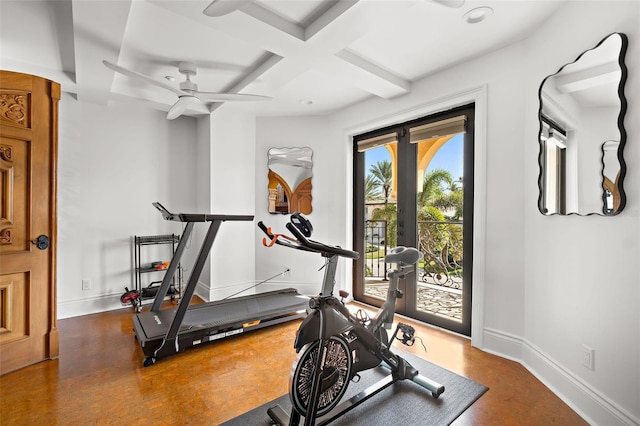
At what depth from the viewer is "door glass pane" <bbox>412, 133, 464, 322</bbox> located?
3.05 metres

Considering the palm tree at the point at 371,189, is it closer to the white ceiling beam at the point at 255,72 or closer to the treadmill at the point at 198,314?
the treadmill at the point at 198,314

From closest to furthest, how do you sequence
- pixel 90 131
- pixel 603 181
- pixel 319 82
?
pixel 603 181 < pixel 319 82 < pixel 90 131

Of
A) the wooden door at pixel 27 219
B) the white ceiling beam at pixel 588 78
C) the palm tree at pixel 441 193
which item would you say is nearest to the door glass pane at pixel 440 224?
the palm tree at pixel 441 193

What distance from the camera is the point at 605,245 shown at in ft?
5.62

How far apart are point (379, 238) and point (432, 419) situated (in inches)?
91.1

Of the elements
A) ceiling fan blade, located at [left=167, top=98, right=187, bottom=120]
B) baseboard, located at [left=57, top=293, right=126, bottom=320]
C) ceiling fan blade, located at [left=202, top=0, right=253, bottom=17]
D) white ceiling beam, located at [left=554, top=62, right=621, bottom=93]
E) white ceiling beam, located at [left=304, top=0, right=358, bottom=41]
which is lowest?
baseboard, located at [left=57, top=293, right=126, bottom=320]

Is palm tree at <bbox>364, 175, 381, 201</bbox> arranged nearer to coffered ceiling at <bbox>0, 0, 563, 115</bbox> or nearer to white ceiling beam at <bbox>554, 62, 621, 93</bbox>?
coffered ceiling at <bbox>0, 0, 563, 115</bbox>

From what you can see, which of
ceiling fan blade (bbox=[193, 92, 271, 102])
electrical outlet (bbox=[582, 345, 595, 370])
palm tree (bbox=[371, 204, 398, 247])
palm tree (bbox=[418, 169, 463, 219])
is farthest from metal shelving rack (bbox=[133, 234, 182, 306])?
electrical outlet (bbox=[582, 345, 595, 370])

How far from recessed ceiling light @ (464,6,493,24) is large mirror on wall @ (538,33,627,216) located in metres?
0.62

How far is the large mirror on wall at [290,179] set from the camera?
4301mm

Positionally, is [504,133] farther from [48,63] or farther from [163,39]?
[48,63]

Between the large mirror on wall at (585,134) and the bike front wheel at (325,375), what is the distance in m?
1.68

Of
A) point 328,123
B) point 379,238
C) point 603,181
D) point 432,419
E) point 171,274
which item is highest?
point 328,123

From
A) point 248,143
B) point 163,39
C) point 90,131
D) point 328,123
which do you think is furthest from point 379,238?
point 90,131
